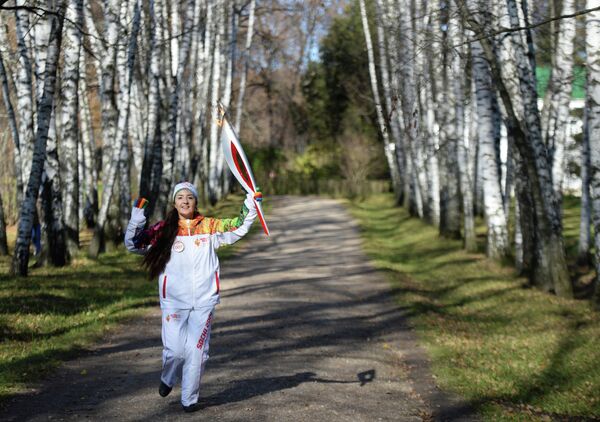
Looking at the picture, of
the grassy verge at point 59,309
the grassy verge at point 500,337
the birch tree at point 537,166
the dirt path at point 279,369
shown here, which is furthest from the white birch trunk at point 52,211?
the birch tree at point 537,166

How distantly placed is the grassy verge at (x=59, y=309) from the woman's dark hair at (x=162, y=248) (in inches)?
70.8

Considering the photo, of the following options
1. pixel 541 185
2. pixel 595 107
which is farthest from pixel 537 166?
pixel 595 107

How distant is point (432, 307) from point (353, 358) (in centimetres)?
466

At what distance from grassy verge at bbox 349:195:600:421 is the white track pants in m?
2.60

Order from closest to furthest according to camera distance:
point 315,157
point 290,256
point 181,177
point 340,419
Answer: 1. point 340,419
2. point 290,256
3. point 181,177
4. point 315,157

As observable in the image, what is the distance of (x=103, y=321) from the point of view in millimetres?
12062

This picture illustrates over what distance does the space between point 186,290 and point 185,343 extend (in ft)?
1.49

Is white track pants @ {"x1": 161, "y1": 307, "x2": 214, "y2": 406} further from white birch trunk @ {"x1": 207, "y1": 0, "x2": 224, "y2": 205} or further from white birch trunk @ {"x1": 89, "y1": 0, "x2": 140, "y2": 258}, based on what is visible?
white birch trunk @ {"x1": 207, "y1": 0, "x2": 224, "y2": 205}

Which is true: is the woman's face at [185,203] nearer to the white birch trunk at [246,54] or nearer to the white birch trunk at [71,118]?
the white birch trunk at [71,118]

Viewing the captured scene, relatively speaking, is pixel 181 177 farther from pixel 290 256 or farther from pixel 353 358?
pixel 353 358

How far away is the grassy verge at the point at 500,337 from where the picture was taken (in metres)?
8.57

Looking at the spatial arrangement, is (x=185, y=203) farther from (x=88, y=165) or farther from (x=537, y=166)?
(x=88, y=165)

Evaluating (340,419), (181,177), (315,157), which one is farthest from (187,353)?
(315,157)

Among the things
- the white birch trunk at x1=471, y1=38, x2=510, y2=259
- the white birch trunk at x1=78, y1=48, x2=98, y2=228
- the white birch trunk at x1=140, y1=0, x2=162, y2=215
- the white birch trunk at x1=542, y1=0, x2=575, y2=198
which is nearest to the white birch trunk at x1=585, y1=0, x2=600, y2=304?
the white birch trunk at x1=542, y1=0, x2=575, y2=198
